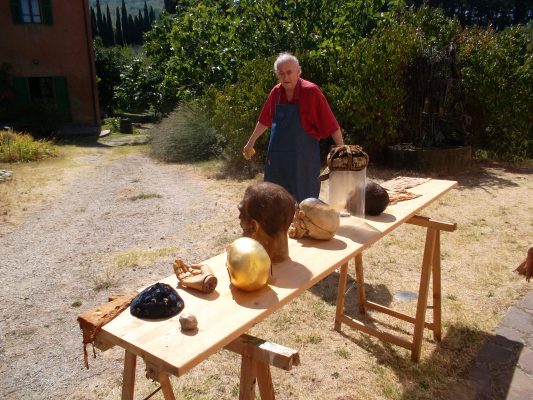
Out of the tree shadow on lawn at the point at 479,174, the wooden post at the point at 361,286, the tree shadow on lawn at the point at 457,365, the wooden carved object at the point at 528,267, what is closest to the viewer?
the wooden carved object at the point at 528,267

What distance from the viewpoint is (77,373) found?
2.92m

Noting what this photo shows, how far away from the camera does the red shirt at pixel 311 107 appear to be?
11.7 ft

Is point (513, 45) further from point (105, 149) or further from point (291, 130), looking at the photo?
point (105, 149)

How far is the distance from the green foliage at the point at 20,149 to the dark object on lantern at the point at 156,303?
1019cm

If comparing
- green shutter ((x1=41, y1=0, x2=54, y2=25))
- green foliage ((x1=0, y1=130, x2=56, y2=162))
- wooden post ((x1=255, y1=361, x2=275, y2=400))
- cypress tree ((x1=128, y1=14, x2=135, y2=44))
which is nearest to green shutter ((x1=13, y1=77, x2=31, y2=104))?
green shutter ((x1=41, y1=0, x2=54, y2=25))

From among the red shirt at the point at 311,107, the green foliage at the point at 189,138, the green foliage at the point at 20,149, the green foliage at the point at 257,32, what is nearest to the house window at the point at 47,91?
the green foliage at the point at 20,149

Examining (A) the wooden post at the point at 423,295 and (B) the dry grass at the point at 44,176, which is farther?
(B) the dry grass at the point at 44,176

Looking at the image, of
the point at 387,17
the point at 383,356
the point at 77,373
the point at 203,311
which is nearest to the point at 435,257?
the point at 383,356

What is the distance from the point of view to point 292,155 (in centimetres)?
377

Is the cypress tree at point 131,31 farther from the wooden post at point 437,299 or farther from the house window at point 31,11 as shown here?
the wooden post at point 437,299

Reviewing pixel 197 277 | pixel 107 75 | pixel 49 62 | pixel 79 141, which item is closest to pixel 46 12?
pixel 49 62

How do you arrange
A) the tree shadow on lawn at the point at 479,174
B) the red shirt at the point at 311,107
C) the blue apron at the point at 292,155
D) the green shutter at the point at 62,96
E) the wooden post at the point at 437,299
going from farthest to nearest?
the green shutter at the point at 62,96
the tree shadow on lawn at the point at 479,174
the blue apron at the point at 292,155
the red shirt at the point at 311,107
the wooden post at the point at 437,299

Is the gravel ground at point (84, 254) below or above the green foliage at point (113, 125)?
above

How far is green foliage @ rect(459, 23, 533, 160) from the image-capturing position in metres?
8.61
